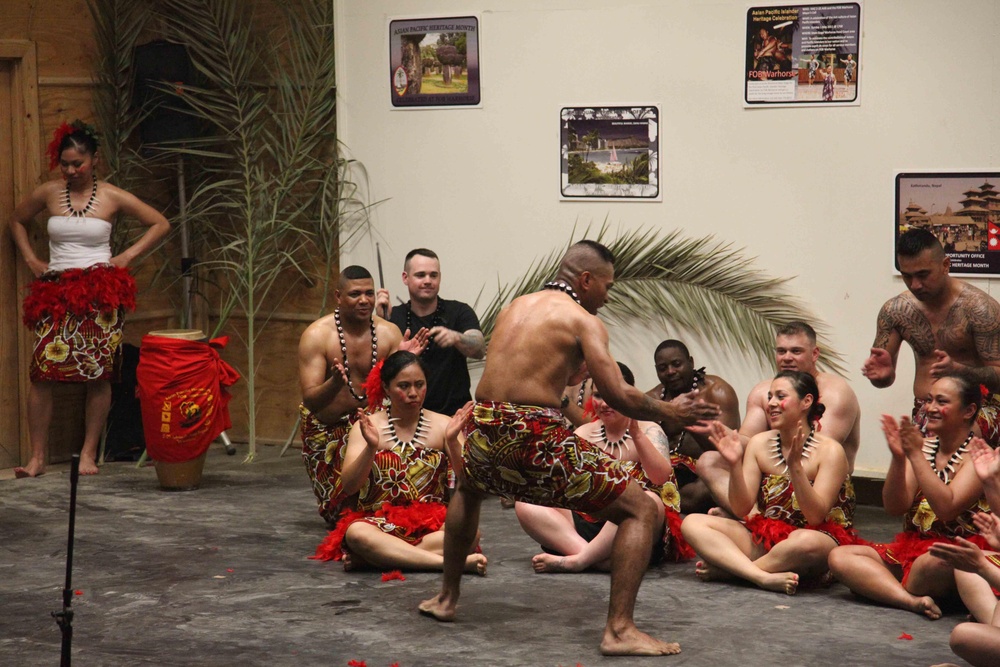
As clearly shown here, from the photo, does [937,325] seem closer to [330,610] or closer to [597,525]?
[597,525]

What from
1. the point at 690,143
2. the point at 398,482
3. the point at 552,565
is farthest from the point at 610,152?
the point at 552,565

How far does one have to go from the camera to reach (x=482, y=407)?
4277 mm

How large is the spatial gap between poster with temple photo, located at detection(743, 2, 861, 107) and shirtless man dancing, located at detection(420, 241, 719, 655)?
7.55 feet

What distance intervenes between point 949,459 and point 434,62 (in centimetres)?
366

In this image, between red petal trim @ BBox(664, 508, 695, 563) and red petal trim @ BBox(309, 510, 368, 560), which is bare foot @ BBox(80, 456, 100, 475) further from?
red petal trim @ BBox(664, 508, 695, 563)

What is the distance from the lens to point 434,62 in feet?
23.1

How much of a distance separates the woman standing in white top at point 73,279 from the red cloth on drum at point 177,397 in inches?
18.6

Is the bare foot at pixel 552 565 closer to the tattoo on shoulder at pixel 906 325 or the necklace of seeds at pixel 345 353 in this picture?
the necklace of seeds at pixel 345 353

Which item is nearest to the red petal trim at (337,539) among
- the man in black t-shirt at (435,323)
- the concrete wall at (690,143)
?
the man in black t-shirt at (435,323)

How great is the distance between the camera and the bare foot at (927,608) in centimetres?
454

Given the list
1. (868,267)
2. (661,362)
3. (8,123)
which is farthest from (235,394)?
(868,267)

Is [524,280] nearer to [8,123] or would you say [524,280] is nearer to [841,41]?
[841,41]

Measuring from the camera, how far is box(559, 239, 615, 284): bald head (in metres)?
4.39

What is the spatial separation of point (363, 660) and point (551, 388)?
1.05 metres
